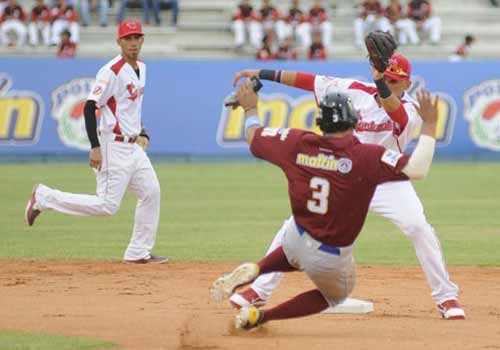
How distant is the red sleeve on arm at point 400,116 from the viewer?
8961 mm

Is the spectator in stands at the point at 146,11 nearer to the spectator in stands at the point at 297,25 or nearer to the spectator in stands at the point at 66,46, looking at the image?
the spectator in stands at the point at 66,46

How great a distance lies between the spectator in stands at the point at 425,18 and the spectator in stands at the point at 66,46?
940cm

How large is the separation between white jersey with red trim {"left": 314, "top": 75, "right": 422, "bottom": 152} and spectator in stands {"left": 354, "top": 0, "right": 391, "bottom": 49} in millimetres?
21859

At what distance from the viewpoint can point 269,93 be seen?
2439cm

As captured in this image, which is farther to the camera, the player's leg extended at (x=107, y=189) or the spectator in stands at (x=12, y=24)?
the spectator in stands at (x=12, y=24)

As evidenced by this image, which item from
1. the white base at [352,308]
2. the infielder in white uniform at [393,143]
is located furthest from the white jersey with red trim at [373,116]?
the white base at [352,308]

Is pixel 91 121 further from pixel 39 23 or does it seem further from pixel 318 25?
pixel 318 25

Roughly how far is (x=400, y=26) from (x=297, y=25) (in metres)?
2.89

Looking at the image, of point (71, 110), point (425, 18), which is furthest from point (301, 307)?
point (425, 18)

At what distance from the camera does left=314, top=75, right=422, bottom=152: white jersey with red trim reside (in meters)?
9.36

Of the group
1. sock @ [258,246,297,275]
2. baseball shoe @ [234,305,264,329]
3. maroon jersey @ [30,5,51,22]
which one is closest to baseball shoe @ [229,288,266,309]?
baseball shoe @ [234,305,264,329]

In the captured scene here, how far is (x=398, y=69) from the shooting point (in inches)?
364

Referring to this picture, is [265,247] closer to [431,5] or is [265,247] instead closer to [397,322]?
[397,322]

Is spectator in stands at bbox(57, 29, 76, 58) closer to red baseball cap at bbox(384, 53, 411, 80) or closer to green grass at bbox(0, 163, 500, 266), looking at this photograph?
green grass at bbox(0, 163, 500, 266)
